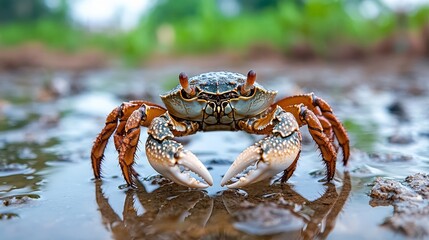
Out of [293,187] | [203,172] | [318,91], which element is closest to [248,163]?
[203,172]

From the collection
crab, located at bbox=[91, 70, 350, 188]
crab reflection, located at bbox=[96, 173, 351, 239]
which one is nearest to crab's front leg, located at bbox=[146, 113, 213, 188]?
crab, located at bbox=[91, 70, 350, 188]

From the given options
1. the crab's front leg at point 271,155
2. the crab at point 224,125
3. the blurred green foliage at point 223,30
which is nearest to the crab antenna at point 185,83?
the crab at point 224,125

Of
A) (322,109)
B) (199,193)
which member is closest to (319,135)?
(322,109)

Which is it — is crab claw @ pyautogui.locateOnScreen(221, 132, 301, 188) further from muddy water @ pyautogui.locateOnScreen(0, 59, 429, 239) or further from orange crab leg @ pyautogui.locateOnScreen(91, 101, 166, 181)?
orange crab leg @ pyautogui.locateOnScreen(91, 101, 166, 181)

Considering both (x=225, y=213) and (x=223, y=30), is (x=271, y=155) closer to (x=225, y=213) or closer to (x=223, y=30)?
(x=225, y=213)

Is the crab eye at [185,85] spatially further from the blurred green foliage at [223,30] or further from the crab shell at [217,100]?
the blurred green foliage at [223,30]

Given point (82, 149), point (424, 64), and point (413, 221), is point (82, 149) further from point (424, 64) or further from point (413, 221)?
point (424, 64)
